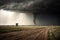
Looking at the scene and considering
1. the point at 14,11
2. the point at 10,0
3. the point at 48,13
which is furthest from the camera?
the point at 48,13

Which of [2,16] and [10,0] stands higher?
[10,0]

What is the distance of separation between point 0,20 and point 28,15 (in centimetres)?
349

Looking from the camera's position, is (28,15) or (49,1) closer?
(49,1)

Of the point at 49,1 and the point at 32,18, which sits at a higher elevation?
the point at 49,1

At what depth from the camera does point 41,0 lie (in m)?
8.29

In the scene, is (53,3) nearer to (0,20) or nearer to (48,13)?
(48,13)

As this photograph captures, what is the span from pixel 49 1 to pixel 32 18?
3386 mm

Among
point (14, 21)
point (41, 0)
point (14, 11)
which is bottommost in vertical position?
point (14, 21)

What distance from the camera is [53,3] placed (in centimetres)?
839

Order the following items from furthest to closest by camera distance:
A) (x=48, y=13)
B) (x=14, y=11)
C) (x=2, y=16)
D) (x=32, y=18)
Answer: (x=32, y=18), (x=48, y=13), (x=14, y=11), (x=2, y=16)

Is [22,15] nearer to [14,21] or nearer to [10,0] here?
[14,21]

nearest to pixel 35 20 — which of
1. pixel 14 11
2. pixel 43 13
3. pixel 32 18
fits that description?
pixel 32 18

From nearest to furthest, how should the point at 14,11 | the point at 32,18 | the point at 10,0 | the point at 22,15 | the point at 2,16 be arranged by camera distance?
the point at 10,0
the point at 2,16
the point at 14,11
the point at 22,15
the point at 32,18

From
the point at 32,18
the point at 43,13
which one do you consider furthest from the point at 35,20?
the point at 43,13
